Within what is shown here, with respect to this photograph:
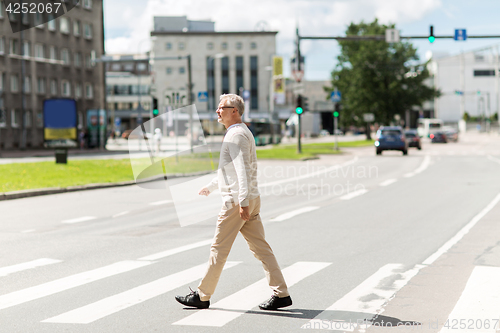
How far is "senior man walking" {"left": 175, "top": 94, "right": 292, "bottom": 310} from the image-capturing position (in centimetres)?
532

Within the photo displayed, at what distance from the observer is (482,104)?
132500mm

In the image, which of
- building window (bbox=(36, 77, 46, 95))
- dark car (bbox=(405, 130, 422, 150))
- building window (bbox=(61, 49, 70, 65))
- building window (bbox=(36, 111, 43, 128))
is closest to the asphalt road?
dark car (bbox=(405, 130, 422, 150))

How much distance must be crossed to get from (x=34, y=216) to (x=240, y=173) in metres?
8.00

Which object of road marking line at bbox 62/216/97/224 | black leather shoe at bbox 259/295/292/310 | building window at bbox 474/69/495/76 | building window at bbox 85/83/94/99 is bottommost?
road marking line at bbox 62/216/97/224

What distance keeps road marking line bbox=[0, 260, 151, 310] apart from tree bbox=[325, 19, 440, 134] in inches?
2663

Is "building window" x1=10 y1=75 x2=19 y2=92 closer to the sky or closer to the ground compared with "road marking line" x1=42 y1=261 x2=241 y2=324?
closer to the sky

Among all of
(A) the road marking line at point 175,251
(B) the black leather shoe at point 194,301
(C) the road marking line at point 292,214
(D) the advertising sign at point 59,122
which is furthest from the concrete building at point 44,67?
(B) the black leather shoe at point 194,301

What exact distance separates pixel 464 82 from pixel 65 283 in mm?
133754

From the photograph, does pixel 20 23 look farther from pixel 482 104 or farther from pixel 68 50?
pixel 482 104

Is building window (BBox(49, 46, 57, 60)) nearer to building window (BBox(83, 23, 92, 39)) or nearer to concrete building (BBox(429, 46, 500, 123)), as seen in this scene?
building window (BBox(83, 23, 92, 39))

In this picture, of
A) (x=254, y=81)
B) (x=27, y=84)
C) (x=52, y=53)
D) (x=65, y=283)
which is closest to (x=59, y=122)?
(x=27, y=84)

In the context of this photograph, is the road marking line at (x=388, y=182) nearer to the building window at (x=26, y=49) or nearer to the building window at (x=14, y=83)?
the building window at (x=14, y=83)

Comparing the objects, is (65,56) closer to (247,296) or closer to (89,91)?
(89,91)

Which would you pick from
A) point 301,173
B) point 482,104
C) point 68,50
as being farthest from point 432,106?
point 301,173
